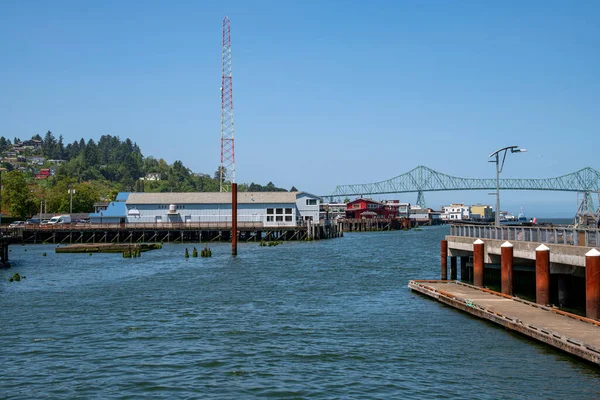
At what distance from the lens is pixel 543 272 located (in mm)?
29641

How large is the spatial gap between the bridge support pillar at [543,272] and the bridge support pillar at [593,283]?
3340mm

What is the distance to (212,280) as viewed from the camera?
48.5m

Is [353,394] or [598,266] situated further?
[598,266]

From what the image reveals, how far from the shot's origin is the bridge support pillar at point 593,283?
1014 inches

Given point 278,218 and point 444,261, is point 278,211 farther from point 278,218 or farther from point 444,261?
point 444,261

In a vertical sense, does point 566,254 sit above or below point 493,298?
above

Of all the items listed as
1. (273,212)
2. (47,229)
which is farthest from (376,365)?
(47,229)

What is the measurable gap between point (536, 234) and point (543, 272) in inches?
199

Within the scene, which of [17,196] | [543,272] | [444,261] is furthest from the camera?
[17,196]

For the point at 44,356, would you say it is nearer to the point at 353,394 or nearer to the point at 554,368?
the point at 353,394

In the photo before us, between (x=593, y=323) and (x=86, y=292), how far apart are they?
30.3 metres

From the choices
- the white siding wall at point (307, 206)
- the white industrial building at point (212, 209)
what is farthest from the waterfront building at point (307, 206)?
the white industrial building at point (212, 209)

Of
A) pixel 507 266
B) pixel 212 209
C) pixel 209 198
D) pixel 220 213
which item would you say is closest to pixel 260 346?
pixel 507 266

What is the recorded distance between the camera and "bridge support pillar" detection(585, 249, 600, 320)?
84.5ft
